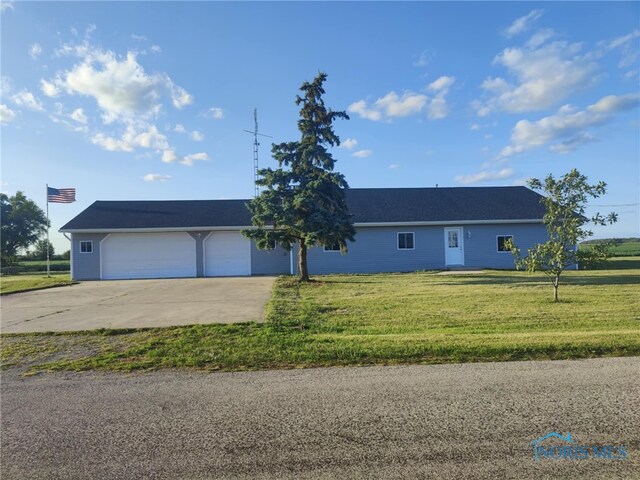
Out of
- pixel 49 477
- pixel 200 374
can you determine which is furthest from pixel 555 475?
pixel 200 374

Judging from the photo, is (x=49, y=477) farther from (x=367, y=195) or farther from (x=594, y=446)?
(x=367, y=195)

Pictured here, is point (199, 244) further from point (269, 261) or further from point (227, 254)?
point (269, 261)

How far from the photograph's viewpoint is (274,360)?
18.0 feet

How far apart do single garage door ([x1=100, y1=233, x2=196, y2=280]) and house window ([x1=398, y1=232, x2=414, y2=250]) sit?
10.8m

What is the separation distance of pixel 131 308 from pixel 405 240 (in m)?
14.5

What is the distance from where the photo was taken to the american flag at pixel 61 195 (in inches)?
930

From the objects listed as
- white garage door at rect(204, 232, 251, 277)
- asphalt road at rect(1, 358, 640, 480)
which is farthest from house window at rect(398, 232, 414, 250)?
asphalt road at rect(1, 358, 640, 480)

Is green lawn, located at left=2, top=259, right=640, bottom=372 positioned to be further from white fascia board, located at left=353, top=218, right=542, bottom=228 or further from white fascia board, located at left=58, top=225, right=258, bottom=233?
white fascia board, located at left=58, top=225, right=258, bottom=233

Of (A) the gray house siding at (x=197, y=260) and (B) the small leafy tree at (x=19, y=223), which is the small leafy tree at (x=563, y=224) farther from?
(B) the small leafy tree at (x=19, y=223)

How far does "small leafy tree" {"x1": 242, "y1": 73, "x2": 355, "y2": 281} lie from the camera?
15195mm

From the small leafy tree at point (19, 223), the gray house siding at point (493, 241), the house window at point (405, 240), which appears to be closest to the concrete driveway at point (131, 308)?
the house window at point (405, 240)

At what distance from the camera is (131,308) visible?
10.6 metres

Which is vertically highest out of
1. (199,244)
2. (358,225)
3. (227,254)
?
(358,225)

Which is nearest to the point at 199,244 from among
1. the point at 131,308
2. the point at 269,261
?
the point at 269,261
